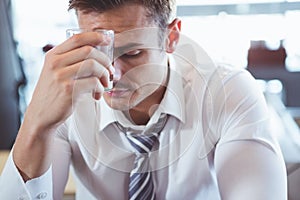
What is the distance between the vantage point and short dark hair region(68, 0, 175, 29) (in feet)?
2.79

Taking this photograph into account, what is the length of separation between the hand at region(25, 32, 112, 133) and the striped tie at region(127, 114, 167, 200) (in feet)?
0.55

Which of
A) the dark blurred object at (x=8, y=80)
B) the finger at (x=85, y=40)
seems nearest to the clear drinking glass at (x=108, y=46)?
the finger at (x=85, y=40)

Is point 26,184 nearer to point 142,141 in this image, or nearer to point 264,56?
point 142,141

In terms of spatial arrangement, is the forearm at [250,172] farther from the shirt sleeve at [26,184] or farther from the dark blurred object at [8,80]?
the dark blurred object at [8,80]

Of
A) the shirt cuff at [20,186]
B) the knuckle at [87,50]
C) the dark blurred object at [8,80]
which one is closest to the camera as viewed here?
the knuckle at [87,50]

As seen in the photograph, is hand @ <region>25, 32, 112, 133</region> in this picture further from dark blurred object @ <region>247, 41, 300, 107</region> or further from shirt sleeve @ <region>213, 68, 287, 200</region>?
dark blurred object @ <region>247, 41, 300, 107</region>

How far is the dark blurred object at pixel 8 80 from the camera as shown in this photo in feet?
6.11

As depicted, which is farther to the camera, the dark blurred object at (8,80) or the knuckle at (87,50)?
the dark blurred object at (8,80)

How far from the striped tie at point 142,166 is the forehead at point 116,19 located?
20 cm

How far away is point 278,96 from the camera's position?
197 cm

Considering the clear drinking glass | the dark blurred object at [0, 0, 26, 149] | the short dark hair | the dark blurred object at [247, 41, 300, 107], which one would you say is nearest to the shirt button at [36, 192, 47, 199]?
the clear drinking glass

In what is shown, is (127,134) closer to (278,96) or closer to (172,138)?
(172,138)

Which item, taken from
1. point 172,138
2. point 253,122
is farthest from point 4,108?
point 253,122

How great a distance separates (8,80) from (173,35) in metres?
1.11
